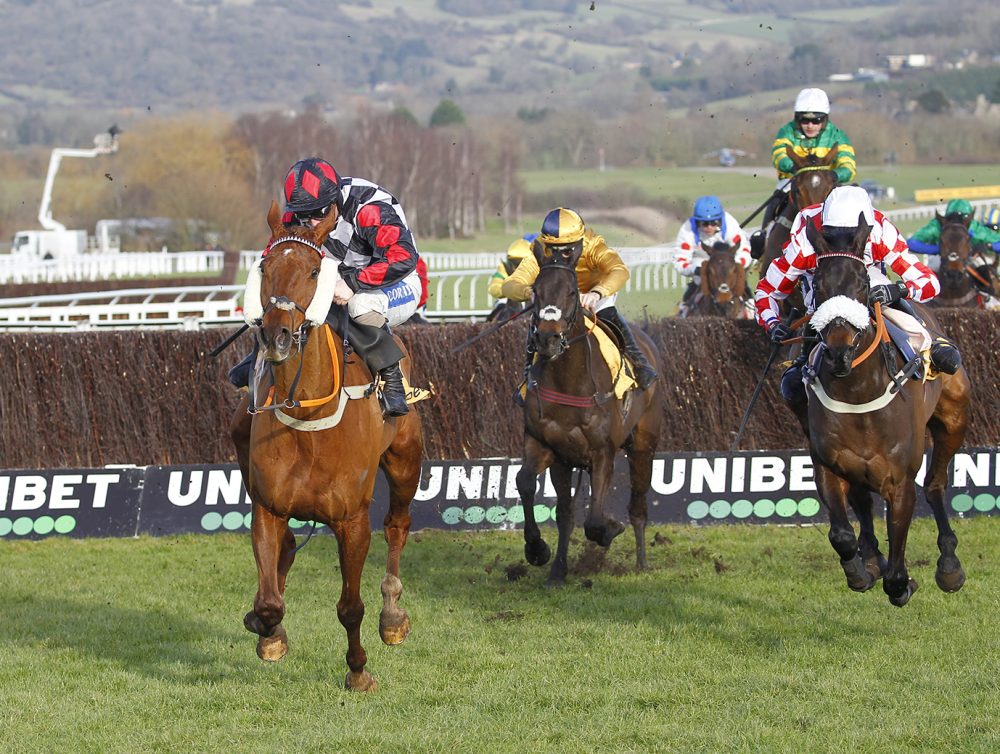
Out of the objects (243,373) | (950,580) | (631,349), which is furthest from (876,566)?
(243,373)

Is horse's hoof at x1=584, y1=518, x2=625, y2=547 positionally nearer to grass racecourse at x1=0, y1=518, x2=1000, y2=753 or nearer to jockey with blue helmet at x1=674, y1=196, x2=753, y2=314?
grass racecourse at x1=0, y1=518, x2=1000, y2=753

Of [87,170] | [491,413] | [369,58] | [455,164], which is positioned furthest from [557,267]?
[369,58]

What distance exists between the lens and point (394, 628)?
630 cm

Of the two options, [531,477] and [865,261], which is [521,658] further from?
[865,261]

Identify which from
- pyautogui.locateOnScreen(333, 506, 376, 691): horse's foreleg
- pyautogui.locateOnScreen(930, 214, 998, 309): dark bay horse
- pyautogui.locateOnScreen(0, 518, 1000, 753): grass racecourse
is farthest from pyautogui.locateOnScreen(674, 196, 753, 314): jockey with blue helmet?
pyautogui.locateOnScreen(333, 506, 376, 691): horse's foreleg

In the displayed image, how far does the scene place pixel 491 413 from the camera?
11.2 metres

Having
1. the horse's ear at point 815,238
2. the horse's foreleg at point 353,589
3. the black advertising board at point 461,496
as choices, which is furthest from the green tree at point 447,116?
the horse's foreleg at point 353,589

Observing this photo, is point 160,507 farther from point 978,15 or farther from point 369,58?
point 369,58

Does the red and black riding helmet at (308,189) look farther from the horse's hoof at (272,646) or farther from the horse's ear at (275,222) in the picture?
the horse's hoof at (272,646)

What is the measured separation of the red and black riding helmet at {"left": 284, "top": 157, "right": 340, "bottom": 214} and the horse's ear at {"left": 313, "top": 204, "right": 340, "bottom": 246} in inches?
4.6

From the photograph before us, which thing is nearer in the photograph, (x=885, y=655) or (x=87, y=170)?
(x=885, y=655)

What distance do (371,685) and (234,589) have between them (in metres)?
2.48

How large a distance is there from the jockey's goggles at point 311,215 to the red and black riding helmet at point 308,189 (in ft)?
0.04

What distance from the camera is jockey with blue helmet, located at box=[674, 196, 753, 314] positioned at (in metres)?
13.4
